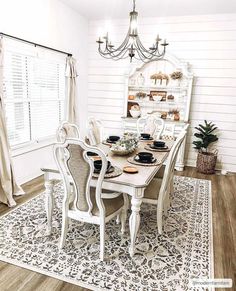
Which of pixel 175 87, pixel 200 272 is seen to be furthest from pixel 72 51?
pixel 200 272

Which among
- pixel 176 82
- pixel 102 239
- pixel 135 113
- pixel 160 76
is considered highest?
pixel 160 76

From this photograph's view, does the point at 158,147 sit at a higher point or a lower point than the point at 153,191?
higher

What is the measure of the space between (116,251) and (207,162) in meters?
2.89

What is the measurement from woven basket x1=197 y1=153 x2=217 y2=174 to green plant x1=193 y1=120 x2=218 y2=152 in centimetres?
18

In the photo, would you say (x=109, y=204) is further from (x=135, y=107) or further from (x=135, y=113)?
(x=135, y=107)

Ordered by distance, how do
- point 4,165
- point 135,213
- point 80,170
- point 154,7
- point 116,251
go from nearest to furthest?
point 80,170 → point 135,213 → point 116,251 → point 4,165 → point 154,7

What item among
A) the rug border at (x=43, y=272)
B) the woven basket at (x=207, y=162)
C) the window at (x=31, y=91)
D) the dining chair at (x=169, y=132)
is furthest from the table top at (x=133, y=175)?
the woven basket at (x=207, y=162)

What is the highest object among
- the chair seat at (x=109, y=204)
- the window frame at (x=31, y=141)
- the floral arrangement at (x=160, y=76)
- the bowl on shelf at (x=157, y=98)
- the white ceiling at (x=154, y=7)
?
the white ceiling at (x=154, y=7)

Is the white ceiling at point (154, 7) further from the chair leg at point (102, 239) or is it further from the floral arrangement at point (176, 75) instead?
the chair leg at point (102, 239)

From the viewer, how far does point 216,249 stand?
232cm

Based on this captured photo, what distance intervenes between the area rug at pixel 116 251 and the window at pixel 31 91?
1309 millimetres

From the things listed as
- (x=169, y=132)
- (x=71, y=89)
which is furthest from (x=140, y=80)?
(x=71, y=89)

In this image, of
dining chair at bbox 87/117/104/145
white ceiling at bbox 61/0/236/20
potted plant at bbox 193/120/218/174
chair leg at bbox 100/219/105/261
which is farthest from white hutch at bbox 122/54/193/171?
chair leg at bbox 100/219/105/261

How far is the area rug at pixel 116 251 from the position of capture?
1.91m
